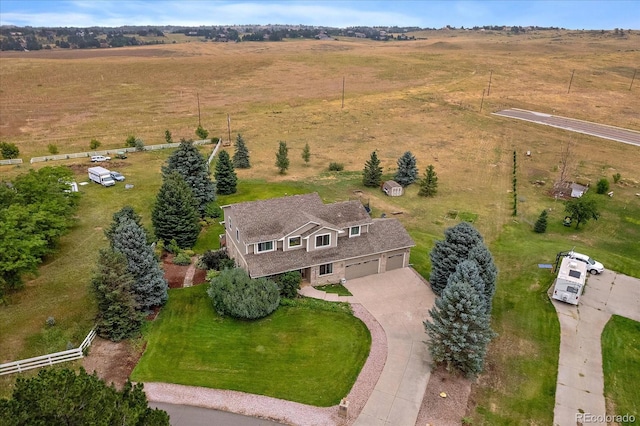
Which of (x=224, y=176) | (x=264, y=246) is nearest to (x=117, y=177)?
(x=224, y=176)

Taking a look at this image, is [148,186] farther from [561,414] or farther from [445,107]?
[445,107]

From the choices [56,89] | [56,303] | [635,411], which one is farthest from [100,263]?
[56,89]

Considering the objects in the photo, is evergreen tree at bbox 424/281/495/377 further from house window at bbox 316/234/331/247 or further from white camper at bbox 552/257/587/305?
house window at bbox 316/234/331/247

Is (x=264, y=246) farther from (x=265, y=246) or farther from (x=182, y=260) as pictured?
(x=182, y=260)

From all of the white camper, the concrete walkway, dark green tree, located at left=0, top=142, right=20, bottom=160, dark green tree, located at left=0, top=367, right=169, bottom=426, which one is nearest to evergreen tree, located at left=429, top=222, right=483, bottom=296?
the white camper

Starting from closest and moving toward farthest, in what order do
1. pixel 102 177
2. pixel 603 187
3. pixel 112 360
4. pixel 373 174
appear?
pixel 112 360 < pixel 603 187 < pixel 102 177 < pixel 373 174

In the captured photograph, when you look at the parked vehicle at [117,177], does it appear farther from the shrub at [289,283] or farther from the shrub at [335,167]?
the shrub at [289,283]
